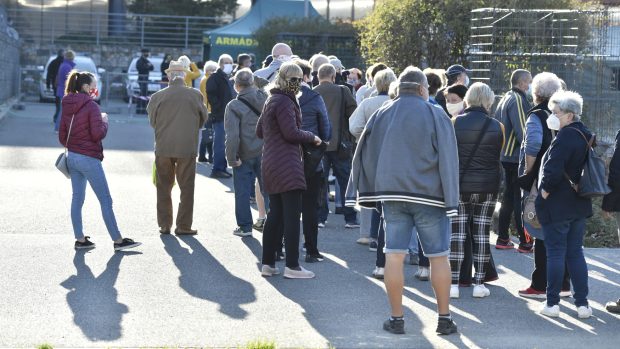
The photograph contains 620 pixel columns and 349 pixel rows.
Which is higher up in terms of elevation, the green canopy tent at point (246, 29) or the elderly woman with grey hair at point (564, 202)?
the green canopy tent at point (246, 29)

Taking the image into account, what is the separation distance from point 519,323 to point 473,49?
9.08 metres

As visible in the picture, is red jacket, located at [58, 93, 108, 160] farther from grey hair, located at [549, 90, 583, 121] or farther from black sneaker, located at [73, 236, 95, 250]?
grey hair, located at [549, 90, 583, 121]

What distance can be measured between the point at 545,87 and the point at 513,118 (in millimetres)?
1573

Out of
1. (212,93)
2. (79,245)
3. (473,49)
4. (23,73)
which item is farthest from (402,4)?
(23,73)

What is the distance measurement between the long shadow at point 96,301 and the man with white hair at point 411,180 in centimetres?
189

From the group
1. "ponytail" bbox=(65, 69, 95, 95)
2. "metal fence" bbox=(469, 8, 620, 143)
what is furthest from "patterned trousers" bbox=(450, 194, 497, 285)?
"metal fence" bbox=(469, 8, 620, 143)

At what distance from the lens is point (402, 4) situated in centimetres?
1975

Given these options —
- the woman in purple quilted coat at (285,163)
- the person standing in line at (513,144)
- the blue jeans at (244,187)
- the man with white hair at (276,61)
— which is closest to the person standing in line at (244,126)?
the blue jeans at (244,187)

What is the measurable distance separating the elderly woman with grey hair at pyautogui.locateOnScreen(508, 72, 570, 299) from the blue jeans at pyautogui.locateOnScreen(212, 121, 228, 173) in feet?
26.2

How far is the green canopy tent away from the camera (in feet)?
112

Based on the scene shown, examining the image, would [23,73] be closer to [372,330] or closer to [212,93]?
[212,93]

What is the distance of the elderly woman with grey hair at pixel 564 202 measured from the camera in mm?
8367

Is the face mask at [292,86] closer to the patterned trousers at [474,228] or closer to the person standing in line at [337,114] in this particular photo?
the patterned trousers at [474,228]

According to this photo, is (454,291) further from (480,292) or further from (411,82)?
(411,82)
